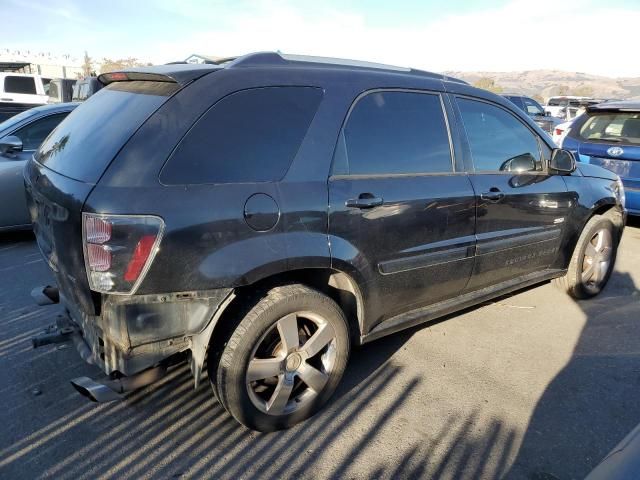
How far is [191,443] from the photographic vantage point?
8.45ft

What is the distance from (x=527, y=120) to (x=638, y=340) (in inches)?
73.6

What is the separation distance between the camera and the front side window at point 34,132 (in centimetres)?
565

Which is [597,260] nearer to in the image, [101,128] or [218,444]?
[218,444]

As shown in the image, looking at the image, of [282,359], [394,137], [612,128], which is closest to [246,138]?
[394,137]

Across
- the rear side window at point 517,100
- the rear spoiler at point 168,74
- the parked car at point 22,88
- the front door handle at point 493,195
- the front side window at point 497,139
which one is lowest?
the parked car at point 22,88

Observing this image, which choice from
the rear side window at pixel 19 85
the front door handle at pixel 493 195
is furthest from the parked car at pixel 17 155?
the rear side window at pixel 19 85

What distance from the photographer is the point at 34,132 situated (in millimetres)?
5719

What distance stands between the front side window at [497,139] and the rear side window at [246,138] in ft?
4.13

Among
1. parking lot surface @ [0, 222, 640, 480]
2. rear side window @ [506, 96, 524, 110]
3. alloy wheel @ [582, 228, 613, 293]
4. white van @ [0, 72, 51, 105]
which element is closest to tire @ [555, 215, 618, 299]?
alloy wheel @ [582, 228, 613, 293]

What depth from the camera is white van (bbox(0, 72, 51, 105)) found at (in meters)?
16.8

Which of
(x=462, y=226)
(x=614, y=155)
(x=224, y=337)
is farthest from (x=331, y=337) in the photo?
(x=614, y=155)

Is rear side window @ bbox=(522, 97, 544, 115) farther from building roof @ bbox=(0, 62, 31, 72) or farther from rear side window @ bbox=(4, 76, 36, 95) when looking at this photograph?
building roof @ bbox=(0, 62, 31, 72)

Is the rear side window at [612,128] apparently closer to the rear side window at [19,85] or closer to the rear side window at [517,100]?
the rear side window at [517,100]

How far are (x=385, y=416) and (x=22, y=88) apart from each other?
19.2m
